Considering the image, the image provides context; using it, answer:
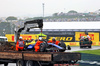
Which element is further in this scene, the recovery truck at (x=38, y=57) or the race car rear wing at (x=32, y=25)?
the race car rear wing at (x=32, y=25)

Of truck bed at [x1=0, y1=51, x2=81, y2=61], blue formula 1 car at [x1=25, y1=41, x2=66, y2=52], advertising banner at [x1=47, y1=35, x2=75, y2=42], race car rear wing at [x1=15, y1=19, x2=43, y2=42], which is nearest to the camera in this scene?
truck bed at [x1=0, y1=51, x2=81, y2=61]

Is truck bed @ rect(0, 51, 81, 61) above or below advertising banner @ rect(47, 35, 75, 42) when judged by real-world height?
above

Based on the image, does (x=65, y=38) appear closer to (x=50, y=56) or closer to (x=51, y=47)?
(x=51, y=47)

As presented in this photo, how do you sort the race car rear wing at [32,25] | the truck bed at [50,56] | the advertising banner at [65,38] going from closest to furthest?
the truck bed at [50,56] → the race car rear wing at [32,25] → the advertising banner at [65,38]

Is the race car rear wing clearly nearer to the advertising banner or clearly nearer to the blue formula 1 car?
the blue formula 1 car

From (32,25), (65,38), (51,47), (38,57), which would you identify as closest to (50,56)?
(38,57)

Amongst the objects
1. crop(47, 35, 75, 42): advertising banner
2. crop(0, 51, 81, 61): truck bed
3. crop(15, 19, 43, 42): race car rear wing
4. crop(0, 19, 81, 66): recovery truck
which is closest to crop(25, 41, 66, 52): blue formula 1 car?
crop(0, 19, 81, 66): recovery truck

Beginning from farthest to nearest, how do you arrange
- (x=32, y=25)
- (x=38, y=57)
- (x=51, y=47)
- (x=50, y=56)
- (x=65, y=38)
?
(x=65, y=38) → (x=32, y=25) → (x=51, y=47) → (x=38, y=57) → (x=50, y=56)

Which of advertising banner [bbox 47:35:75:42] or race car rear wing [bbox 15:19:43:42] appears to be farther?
advertising banner [bbox 47:35:75:42]

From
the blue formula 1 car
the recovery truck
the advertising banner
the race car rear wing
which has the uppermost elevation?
the race car rear wing

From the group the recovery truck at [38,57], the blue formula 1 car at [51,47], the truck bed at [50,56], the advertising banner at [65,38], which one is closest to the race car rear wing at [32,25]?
the recovery truck at [38,57]

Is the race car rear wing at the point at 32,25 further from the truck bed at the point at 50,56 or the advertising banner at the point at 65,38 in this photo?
the advertising banner at the point at 65,38

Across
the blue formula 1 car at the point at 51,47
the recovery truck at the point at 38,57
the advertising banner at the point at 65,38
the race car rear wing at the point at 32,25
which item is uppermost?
the race car rear wing at the point at 32,25

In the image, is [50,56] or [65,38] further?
[65,38]
